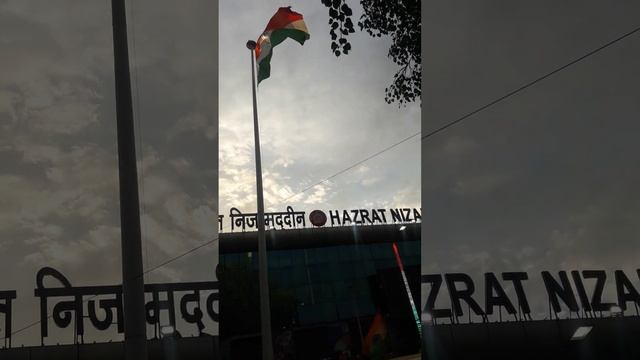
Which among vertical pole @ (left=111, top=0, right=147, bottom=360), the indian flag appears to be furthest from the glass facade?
vertical pole @ (left=111, top=0, right=147, bottom=360)

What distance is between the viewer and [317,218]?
47.7m

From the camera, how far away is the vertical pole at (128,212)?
235 inches

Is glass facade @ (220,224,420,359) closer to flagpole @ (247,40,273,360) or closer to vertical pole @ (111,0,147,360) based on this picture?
flagpole @ (247,40,273,360)

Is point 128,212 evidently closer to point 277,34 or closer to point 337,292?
point 277,34

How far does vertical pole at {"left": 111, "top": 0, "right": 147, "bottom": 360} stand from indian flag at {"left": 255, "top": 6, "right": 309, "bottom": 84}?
11.7 metres

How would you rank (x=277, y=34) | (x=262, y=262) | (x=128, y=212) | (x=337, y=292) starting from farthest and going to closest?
(x=337, y=292) → (x=277, y=34) → (x=262, y=262) → (x=128, y=212)

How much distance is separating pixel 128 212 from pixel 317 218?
4160cm

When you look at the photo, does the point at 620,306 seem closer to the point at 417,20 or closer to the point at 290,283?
the point at 417,20

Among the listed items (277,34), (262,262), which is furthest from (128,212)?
(277,34)

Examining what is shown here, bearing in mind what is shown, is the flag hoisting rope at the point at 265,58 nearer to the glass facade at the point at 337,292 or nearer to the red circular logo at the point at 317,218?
the glass facade at the point at 337,292

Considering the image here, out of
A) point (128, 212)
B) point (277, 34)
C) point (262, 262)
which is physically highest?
point (277, 34)

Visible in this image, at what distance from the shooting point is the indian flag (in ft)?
58.9

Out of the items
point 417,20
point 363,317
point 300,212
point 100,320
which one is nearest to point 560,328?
point 417,20

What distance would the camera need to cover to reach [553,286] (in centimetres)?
1100
